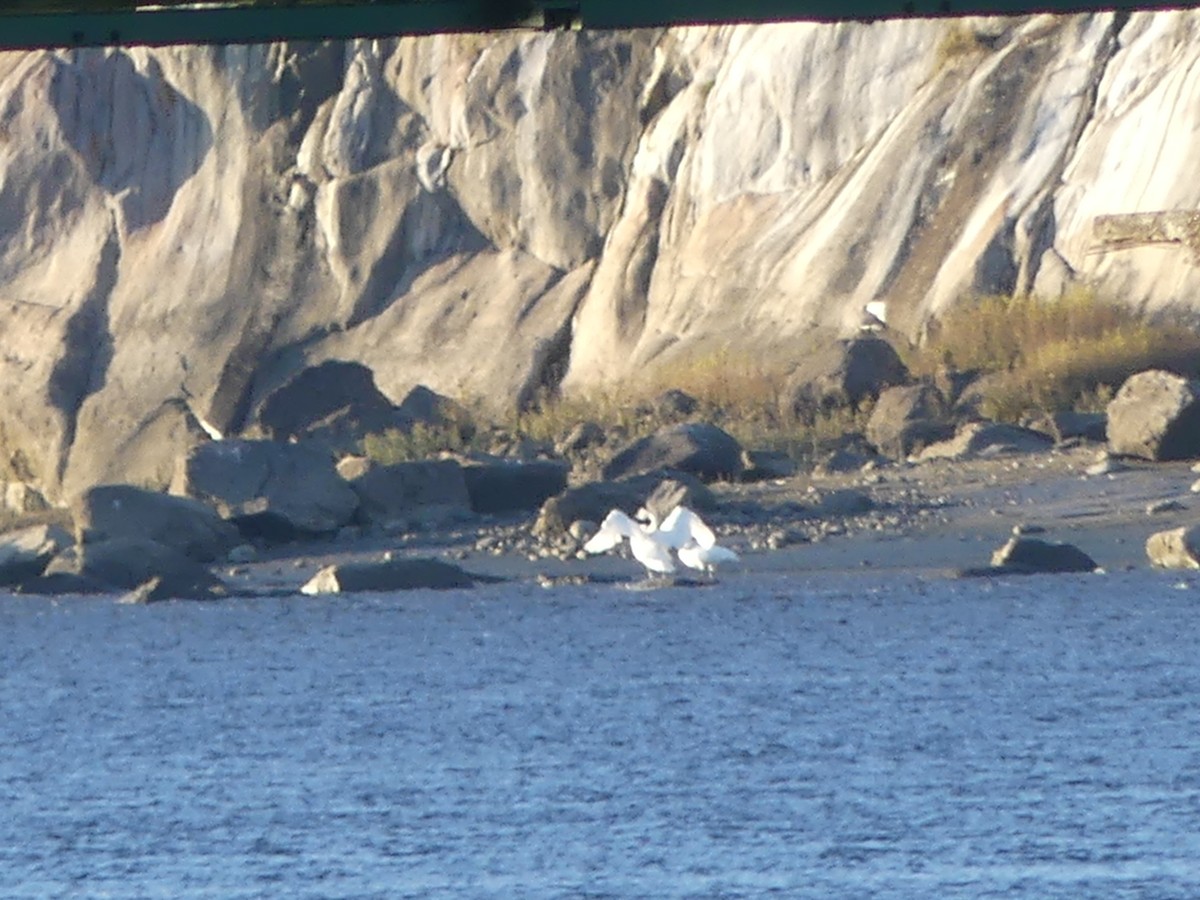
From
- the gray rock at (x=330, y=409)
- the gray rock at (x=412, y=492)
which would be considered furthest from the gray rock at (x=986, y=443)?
the gray rock at (x=330, y=409)

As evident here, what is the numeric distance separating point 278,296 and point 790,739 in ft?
64.4

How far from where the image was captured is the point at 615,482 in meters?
21.5

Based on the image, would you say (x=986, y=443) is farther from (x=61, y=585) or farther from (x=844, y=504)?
(x=61, y=585)

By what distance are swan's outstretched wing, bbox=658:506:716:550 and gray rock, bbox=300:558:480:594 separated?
187 cm

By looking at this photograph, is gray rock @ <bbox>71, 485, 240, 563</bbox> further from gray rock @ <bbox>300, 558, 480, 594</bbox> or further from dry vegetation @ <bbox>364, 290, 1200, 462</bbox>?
dry vegetation @ <bbox>364, 290, 1200, 462</bbox>

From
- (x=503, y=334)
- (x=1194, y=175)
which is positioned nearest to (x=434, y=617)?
(x=1194, y=175)

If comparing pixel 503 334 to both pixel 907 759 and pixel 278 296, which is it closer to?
pixel 278 296

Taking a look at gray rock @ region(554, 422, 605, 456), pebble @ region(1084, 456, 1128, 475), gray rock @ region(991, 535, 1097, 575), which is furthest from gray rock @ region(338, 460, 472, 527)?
gray rock @ region(991, 535, 1097, 575)

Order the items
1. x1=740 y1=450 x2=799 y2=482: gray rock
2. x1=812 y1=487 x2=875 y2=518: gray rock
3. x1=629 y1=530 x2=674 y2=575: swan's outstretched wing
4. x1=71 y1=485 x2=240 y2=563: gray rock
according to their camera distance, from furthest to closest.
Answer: x1=740 y1=450 x2=799 y2=482: gray rock
x1=71 y1=485 x2=240 y2=563: gray rock
x1=812 y1=487 x2=875 y2=518: gray rock
x1=629 y1=530 x2=674 y2=575: swan's outstretched wing

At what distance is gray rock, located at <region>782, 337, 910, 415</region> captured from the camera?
2417 centimetres

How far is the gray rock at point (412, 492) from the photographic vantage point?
22391 mm

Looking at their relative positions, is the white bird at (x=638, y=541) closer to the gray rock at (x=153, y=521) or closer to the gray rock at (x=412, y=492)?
the gray rock at (x=412, y=492)

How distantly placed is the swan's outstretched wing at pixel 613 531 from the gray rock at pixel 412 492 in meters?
2.94

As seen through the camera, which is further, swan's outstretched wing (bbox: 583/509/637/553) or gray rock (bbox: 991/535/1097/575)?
swan's outstretched wing (bbox: 583/509/637/553)
